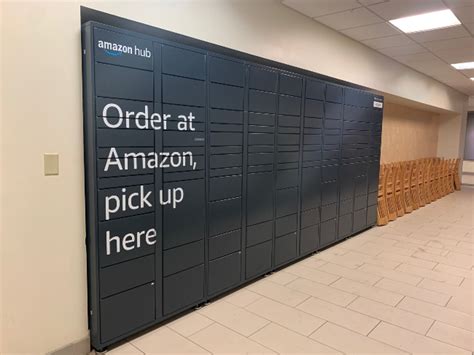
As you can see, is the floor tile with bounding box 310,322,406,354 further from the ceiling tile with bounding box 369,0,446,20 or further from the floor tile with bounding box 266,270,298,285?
the ceiling tile with bounding box 369,0,446,20

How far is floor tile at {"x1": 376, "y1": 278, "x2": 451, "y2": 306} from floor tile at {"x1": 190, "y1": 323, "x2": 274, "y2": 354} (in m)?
1.68

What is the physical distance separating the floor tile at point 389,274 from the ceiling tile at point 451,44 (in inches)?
130

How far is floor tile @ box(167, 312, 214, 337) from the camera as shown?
2.64 metres

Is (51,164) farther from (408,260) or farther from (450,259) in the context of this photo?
(450,259)

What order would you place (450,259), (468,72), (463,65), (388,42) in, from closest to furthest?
1. (450,259)
2. (388,42)
3. (463,65)
4. (468,72)

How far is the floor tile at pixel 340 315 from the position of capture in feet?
8.98

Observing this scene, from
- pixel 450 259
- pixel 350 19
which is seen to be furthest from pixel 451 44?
pixel 450 259

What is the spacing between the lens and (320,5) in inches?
140

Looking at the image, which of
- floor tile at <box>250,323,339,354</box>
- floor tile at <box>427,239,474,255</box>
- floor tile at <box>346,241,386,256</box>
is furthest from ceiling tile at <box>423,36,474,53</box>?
floor tile at <box>250,323,339,354</box>

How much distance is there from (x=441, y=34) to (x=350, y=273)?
3.32 m

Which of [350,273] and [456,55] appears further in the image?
[456,55]

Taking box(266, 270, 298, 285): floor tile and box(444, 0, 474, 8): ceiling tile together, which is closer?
box(444, 0, 474, 8): ceiling tile

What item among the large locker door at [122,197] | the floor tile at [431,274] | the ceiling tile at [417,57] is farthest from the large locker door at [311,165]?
the ceiling tile at [417,57]

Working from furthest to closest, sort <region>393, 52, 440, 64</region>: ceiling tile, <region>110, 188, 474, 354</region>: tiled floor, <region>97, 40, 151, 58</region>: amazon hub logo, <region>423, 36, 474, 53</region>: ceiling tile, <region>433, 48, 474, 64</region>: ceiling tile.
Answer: <region>393, 52, 440, 64</region>: ceiling tile, <region>433, 48, 474, 64</region>: ceiling tile, <region>423, 36, 474, 53</region>: ceiling tile, <region>110, 188, 474, 354</region>: tiled floor, <region>97, 40, 151, 58</region>: amazon hub logo
